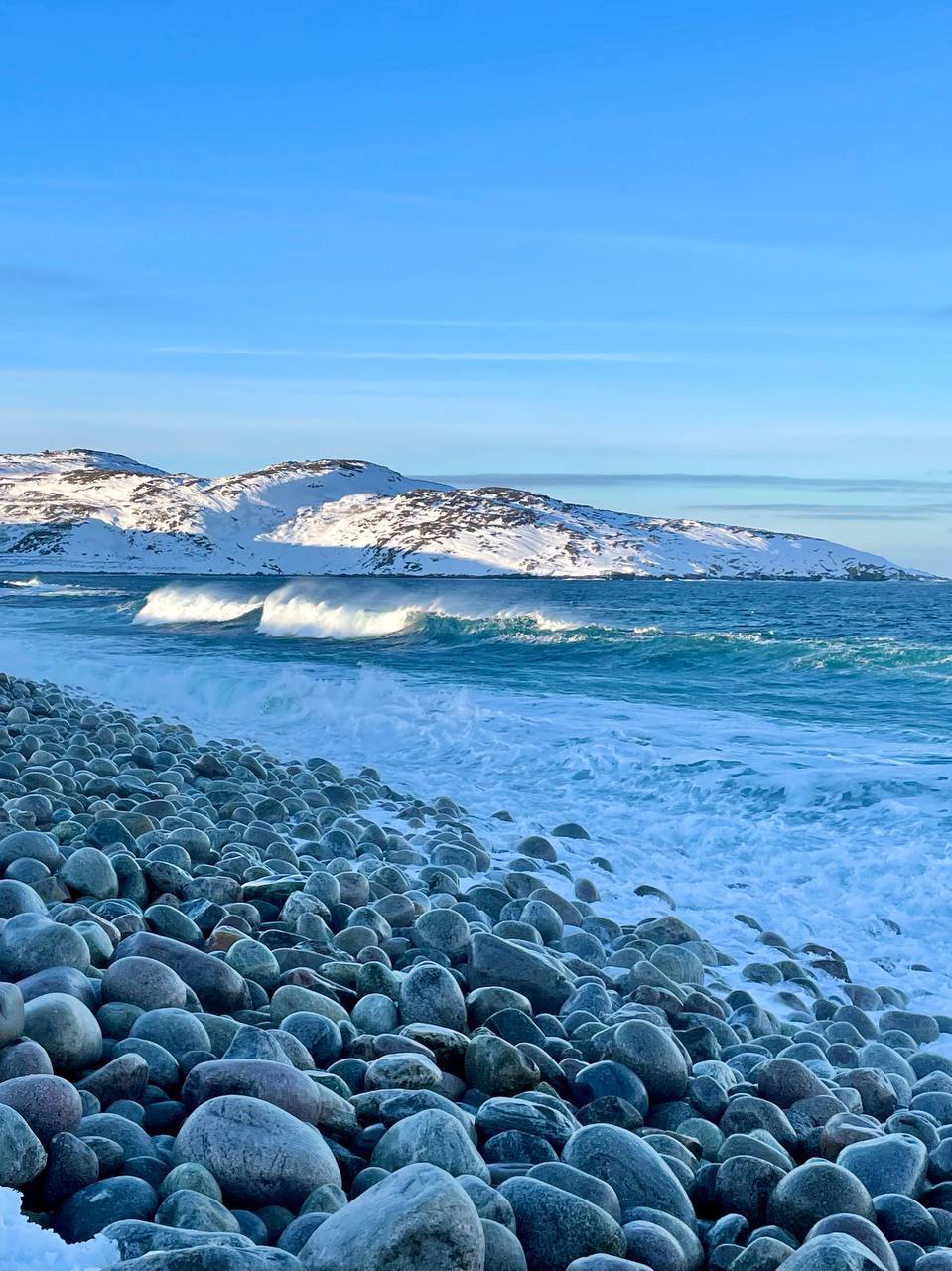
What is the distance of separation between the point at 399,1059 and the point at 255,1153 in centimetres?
74

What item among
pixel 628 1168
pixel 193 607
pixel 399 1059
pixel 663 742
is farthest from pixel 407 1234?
pixel 193 607

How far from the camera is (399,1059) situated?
2980 mm

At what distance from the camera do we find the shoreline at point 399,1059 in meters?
2.21

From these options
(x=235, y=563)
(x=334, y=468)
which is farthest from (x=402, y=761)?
(x=334, y=468)

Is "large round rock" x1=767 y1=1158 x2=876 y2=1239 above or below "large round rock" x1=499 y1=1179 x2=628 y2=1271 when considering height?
below

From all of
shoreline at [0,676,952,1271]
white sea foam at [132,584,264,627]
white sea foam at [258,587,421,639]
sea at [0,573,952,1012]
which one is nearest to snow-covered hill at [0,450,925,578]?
white sea foam at [132,584,264,627]

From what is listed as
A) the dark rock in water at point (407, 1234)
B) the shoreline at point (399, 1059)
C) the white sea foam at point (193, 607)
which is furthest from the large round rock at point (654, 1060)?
the white sea foam at point (193, 607)

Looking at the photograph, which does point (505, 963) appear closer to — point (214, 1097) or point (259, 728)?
point (214, 1097)

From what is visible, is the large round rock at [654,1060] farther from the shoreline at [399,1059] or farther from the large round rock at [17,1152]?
the large round rock at [17,1152]

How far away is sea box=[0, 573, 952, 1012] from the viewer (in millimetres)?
6707

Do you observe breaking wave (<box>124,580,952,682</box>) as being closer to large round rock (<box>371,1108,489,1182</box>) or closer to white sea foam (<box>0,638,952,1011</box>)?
white sea foam (<box>0,638,952,1011</box>)

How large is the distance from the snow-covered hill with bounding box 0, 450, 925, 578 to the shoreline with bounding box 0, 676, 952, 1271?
119095 mm

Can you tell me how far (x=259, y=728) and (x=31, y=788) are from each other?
6934 millimetres

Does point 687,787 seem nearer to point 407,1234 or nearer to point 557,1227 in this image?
point 557,1227
